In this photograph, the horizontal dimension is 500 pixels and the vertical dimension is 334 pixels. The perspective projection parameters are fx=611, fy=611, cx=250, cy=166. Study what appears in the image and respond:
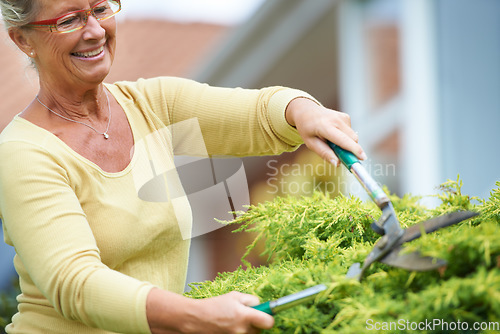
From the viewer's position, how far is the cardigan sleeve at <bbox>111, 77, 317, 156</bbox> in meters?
1.75

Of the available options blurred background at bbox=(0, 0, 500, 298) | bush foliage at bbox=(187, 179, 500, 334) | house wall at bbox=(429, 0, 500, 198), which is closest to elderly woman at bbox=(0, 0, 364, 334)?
bush foliage at bbox=(187, 179, 500, 334)

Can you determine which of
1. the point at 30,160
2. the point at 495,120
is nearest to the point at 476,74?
the point at 495,120

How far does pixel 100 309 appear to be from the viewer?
1232mm

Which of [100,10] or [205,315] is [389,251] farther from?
[100,10]

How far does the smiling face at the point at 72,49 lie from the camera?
1.50 m

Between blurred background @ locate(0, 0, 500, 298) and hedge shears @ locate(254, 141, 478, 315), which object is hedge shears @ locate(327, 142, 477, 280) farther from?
blurred background @ locate(0, 0, 500, 298)

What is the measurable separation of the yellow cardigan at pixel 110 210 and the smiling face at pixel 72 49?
0.16 m

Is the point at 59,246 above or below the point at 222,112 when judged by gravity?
below

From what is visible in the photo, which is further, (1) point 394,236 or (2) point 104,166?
(2) point 104,166

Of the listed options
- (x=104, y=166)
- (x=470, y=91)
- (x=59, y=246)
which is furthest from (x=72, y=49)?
(x=470, y=91)

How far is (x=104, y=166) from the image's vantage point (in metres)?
1.56

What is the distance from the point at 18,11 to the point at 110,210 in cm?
54

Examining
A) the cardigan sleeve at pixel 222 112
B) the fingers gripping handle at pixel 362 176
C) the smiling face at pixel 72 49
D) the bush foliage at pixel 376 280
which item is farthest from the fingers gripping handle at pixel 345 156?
the smiling face at pixel 72 49

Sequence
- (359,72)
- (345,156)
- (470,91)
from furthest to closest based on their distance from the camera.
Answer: (359,72) → (470,91) → (345,156)
